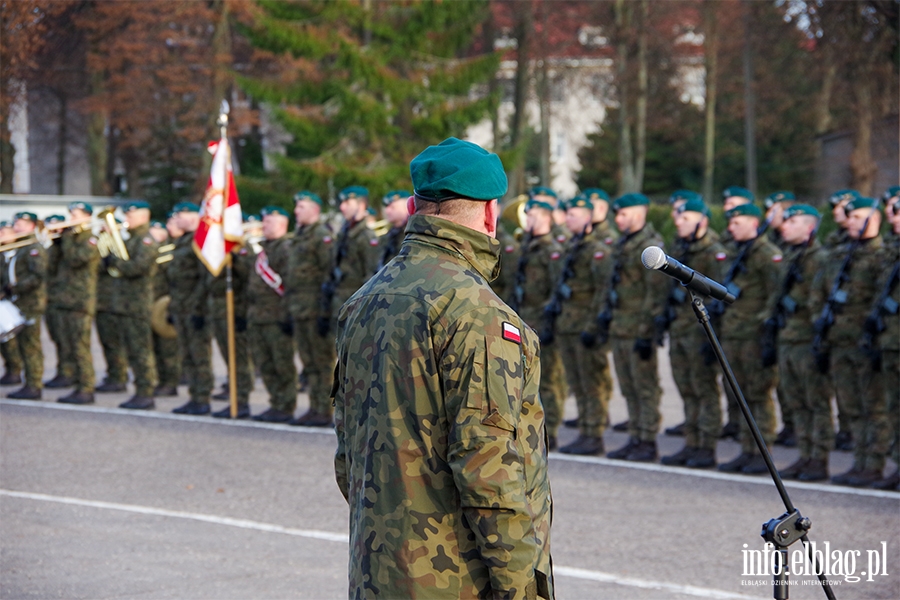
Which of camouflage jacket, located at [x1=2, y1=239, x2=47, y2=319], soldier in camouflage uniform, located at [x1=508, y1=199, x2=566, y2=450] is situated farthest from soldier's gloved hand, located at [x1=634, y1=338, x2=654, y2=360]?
camouflage jacket, located at [x1=2, y1=239, x2=47, y2=319]

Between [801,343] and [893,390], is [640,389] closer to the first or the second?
[801,343]

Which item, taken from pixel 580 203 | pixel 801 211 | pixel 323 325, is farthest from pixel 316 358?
pixel 801 211

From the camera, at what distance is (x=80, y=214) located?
45.7 feet

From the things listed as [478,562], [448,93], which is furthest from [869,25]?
[478,562]

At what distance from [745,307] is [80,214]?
8463 mm

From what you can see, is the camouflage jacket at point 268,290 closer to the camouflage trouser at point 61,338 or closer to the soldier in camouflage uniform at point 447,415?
the camouflage trouser at point 61,338

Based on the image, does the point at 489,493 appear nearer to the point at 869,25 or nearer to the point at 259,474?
the point at 259,474

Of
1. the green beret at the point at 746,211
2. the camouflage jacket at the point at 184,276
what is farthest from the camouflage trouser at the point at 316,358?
the green beret at the point at 746,211

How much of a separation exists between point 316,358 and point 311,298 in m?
0.65

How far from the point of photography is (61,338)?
14359 mm

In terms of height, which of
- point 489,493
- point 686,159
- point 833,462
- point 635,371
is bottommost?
point 833,462

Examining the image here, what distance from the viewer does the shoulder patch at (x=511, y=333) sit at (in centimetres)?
303

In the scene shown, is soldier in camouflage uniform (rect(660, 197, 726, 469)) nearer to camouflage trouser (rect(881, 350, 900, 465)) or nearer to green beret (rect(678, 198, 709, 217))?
green beret (rect(678, 198, 709, 217))

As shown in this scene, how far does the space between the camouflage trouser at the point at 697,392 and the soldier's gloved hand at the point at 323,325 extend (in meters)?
3.84
